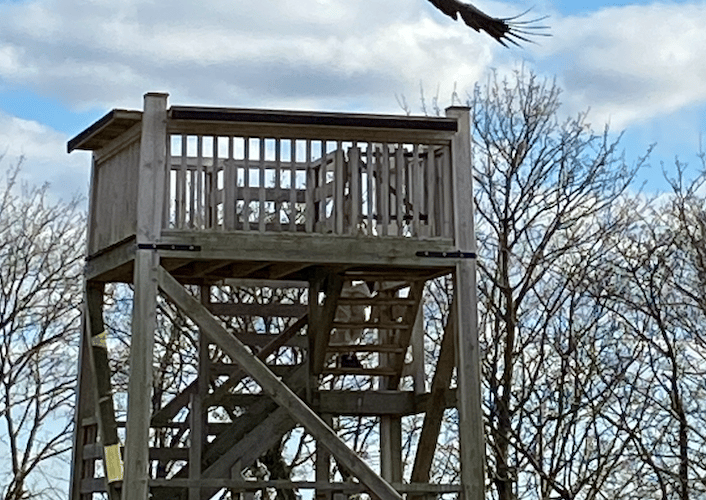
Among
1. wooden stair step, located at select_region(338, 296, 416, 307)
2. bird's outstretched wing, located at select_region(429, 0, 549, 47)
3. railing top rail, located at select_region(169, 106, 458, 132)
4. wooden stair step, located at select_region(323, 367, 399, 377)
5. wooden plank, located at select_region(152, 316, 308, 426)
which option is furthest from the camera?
wooden plank, located at select_region(152, 316, 308, 426)

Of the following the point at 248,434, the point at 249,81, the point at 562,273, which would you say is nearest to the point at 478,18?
the point at 248,434

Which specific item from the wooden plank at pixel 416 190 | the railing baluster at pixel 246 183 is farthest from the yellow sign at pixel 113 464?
the wooden plank at pixel 416 190

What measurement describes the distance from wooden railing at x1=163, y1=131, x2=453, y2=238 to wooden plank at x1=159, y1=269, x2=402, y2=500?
55 cm

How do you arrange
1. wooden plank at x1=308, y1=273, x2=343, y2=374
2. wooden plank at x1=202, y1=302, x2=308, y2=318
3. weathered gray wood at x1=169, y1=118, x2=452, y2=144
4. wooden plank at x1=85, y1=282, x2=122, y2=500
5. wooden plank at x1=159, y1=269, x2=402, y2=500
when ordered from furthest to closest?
wooden plank at x1=202, y1=302, x2=308, y2=318 < wooden plank at x1=308, y1=273, x2=343, y2=374 < wooden plank at x1=85, y1=282, x2=122, y2=500 < weathered gray wood at x1=169, y1=118, x2=452, y2=144 < wooden plank at x1=159, y1=269, x2=402, y2=500

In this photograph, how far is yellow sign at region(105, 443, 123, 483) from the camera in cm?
934

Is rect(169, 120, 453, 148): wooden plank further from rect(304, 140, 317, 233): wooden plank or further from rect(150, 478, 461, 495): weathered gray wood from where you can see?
rect(150, 478, 461, 495): weathered gray wood

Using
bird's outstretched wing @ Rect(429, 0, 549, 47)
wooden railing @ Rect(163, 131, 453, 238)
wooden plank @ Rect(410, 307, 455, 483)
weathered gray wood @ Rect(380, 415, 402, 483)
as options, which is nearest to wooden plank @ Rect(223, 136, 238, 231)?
wooden railing @ Rect(163, 131, 453, 238)

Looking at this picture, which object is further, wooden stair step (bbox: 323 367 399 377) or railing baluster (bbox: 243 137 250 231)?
wooden stair step (bbox: 323 367 399 377)

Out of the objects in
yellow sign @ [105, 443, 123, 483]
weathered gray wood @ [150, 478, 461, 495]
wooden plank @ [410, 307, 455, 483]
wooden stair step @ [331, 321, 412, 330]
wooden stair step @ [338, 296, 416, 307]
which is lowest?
weathered gray wood @ [150, 478, 461, 495]

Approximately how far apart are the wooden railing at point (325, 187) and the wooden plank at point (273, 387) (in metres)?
0.55

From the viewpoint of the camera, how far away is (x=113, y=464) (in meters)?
9.42

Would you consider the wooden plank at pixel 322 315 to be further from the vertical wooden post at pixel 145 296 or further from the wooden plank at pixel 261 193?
the vertical wooden post at pixel 145 296

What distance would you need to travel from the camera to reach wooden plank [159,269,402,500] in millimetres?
8945

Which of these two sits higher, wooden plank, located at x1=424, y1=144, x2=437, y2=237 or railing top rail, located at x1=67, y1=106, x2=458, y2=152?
railing top rail, located at x1=67, y1=106, x2=458, y2=152
